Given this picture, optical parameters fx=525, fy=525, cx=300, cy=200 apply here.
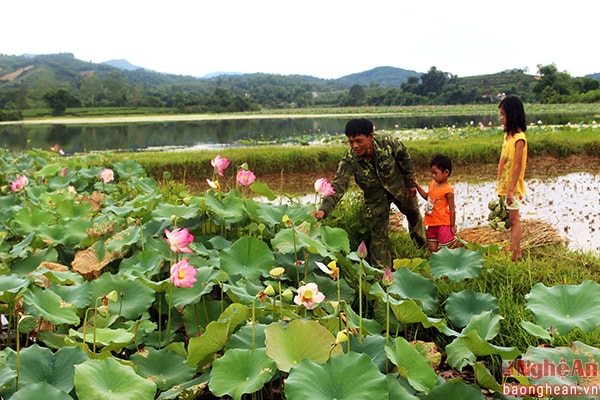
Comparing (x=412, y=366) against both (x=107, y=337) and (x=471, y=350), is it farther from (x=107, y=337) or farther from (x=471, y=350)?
(x=107, y=337)

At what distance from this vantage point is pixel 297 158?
8.73 metres

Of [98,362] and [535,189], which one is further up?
[98,362]

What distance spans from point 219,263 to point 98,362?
2.99 ft

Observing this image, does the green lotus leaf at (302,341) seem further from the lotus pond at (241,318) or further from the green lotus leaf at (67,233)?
the green lotus leaf at (67,233)

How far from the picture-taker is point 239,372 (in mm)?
1296

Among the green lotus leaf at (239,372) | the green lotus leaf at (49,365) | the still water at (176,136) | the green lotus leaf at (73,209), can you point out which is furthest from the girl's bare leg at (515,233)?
the still water at (176,136)

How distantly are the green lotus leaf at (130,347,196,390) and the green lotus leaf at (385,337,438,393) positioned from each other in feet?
1.98

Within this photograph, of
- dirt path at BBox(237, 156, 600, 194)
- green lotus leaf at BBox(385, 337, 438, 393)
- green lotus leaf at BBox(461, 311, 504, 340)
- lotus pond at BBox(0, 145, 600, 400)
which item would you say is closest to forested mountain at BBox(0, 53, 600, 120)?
dirt path at BBox(237, 156, 600, 194)

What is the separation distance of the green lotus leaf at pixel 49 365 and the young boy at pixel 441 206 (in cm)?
258

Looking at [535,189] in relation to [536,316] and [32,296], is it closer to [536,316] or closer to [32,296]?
[536,316]

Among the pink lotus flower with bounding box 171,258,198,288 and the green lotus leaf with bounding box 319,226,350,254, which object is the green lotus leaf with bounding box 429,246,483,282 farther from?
the pink lotus flower with bounding box 171,258,198,288

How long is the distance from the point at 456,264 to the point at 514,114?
1469 mm

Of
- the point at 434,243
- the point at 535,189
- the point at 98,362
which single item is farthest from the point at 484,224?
the point at 98,362

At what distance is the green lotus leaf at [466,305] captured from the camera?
1887mm
